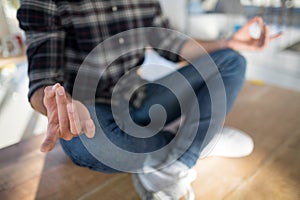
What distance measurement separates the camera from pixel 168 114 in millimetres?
847

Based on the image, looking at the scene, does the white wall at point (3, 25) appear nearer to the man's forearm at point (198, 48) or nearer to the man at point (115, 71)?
the man at point (115, 71)

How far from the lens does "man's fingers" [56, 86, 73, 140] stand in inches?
18.8

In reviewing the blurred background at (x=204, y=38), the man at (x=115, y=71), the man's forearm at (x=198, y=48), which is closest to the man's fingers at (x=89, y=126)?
the man at (x=115, y=71)

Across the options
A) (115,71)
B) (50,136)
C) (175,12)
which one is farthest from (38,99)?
(175,12)

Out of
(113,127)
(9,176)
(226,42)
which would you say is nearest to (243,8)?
(226,42)

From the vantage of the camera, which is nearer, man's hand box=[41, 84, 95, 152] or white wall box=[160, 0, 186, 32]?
man's hand box=[41, 84, 95, 152]

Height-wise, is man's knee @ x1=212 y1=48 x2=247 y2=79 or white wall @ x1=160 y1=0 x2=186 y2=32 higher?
man's knee @ x1=212 y1=48 x2=247 y2=79

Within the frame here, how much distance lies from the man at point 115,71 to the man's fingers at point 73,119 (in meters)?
0.12

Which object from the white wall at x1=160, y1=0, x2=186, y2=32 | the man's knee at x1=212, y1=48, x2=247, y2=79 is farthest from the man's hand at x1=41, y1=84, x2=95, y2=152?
the white wall at x1=160, y1=0, x2=186, y2=32

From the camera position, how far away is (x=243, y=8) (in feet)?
6.60

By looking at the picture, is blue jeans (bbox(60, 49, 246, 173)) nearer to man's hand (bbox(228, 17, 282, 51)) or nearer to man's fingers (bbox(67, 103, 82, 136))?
man's hand (bbox(228, 17, 282, 51))

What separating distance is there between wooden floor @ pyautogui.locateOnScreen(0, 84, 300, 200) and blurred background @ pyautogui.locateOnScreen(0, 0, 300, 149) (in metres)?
0.10

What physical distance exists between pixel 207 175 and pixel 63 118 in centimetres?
50

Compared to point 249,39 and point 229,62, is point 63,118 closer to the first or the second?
point 229,62
